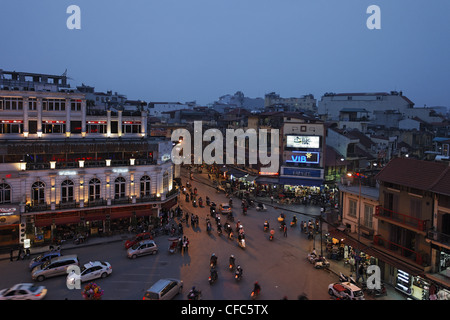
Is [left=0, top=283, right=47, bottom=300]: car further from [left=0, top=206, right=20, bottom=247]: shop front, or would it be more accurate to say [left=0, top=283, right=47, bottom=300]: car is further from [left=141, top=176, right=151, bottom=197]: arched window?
[left=141, top=176, right=151, bottom=197]: arched window

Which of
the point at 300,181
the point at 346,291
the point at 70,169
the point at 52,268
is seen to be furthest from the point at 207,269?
the point at 300,181

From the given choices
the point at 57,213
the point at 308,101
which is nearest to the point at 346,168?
the point at 57,213

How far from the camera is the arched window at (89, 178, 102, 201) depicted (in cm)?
3356

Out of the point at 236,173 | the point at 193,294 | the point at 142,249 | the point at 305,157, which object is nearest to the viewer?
the point at 193,294

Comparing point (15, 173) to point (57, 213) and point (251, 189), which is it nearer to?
point (57, 213)

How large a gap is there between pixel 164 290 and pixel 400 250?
1534 cm

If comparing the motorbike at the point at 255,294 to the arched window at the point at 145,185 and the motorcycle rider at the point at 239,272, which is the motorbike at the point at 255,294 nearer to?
the motorcycle rider at the point at 239,272

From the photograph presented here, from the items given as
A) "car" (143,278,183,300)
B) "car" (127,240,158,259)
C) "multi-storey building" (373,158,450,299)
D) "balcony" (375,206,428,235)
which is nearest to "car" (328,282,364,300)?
"multi-storey building" (373,158,450,299)

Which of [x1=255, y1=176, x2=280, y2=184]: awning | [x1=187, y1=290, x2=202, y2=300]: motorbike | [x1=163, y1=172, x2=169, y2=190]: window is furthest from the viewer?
[x1=255, y1=176, x2=280, y2=184]: awning

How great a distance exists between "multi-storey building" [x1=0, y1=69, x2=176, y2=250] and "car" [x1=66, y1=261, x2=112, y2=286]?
8666 mm

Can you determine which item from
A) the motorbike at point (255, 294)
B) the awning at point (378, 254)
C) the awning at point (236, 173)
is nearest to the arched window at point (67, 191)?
the motorbike at point (255, 294)

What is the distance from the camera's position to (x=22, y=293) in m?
19.9

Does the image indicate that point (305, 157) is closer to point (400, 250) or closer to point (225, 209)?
point (225, 209)

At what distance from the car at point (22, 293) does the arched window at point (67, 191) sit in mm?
12929
